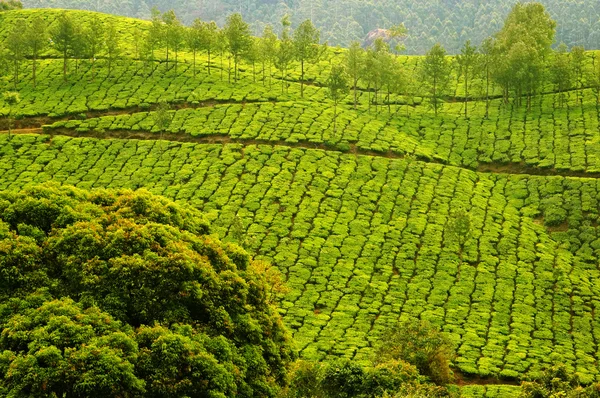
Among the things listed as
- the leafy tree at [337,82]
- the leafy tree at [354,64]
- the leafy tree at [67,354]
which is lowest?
the leafy tree at [67,354]

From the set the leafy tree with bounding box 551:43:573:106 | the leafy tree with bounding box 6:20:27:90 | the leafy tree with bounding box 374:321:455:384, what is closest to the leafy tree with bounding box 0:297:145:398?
the leafy tree with bounding box 374:321:455:384

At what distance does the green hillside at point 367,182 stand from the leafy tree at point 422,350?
7.60 ft

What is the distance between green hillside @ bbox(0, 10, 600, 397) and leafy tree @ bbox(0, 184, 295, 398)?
28.3ft

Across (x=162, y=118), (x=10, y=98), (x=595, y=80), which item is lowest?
(x=162, y=118)

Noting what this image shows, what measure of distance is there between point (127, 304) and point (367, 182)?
39.5 metres

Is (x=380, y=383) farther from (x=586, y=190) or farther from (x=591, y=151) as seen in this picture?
(x=591, y=151)

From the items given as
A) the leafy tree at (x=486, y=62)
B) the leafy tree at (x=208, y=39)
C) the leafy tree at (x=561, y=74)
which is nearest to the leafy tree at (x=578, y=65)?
the leafy tree at (x=561, y=74)

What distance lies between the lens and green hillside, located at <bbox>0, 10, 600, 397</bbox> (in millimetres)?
58469

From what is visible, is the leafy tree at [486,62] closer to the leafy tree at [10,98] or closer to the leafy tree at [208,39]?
the leafy tree at [208,39]

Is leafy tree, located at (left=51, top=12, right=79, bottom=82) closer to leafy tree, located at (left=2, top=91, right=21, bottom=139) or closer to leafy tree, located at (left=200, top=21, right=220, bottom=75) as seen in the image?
leafy tree, located at (left=2, top=91, right=21, bottom=139)

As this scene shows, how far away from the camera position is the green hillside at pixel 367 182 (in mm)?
58469

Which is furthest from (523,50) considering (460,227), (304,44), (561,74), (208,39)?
(208,39)

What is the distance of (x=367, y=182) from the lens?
77625 mm

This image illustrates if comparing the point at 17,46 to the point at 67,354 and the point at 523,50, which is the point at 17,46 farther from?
the point at 67,354
